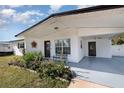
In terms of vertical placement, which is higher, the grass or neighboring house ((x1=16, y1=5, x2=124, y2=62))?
neighboring house ((x1=16, y1=5, x2=124, y2=62))

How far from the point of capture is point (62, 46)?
15461mm

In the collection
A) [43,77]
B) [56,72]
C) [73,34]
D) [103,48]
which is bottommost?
[43,77]

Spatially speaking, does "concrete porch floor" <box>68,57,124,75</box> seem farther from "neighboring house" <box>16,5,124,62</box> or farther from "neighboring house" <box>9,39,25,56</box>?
"neighboring house" <box>9,39,25,56</box>

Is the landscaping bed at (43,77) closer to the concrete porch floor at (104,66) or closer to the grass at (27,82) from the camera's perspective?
the grass at (27,82)

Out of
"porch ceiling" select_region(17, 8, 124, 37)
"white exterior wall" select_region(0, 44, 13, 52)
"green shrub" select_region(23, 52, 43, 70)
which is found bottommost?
"green shrub" select_region(23, 52, 43, 70)

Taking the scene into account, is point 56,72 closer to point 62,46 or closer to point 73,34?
point 73,34

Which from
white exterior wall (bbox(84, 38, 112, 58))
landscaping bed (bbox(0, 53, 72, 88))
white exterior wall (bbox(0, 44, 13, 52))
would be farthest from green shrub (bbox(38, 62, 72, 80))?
white exterior wall (bbox(0, 44, 13, 52))

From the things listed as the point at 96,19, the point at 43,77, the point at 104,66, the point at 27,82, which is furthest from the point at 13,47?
the point at 96,19

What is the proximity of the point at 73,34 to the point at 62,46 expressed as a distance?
194cm

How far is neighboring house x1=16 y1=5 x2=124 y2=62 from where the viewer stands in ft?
32.5

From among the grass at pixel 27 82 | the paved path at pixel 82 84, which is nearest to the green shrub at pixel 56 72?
the grass at pixel 27 82

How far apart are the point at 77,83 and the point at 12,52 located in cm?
2323
